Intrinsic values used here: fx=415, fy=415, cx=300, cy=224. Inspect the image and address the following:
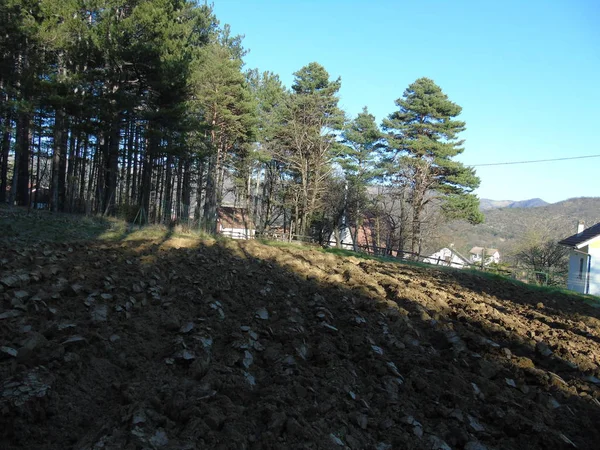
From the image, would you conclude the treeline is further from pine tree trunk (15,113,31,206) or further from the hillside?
the hillside

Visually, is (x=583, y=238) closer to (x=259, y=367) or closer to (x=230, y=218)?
(x=259, y=367)

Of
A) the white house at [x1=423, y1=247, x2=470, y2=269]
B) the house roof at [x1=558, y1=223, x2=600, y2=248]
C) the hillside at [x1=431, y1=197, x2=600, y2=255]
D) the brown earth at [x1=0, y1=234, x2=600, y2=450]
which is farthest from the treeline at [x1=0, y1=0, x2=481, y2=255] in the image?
the brown earth at [x1=0, y1=234, x2=600, y2=450]

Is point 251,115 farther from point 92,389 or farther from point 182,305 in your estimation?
point 92,389

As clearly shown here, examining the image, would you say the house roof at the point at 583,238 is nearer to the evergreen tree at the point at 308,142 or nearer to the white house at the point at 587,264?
the white house at the point at 587,264

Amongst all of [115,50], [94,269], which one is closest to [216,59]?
[115,50]

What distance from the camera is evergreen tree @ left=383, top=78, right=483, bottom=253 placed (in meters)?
31.4

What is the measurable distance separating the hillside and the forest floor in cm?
2848

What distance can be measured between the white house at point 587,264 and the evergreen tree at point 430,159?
6793mm

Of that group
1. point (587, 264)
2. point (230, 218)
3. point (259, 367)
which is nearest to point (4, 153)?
point (259, 367)

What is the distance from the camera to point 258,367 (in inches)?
153

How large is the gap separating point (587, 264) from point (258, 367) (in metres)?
28.1

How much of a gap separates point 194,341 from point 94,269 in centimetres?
314

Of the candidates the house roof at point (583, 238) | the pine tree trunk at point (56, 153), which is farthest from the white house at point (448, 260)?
the pine tree trunk at point (56, 153)

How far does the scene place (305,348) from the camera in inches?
175
